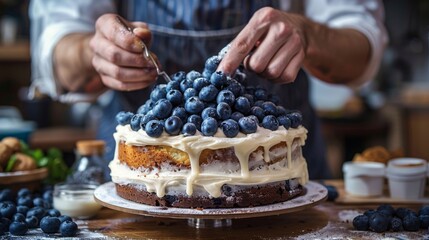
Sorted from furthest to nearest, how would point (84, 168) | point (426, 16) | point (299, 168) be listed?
point (426, 16) → point (84, 168) → point (299, 168)

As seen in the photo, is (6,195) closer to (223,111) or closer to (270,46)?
(223,111)

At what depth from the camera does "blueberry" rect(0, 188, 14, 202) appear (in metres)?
1.48

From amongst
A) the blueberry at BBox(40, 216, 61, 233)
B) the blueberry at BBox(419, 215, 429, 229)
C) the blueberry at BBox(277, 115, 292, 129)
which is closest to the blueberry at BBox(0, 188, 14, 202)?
the blueberry at BBox(40, 216, 61, 233)

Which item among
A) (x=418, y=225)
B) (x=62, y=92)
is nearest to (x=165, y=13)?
(x=62, y=92)

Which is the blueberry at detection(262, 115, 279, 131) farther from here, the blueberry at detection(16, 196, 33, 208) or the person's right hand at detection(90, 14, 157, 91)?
the blueberry at detection(16, 196, 33, 208)

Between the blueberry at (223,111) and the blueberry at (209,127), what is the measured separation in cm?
2

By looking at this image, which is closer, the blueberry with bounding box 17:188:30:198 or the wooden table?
the wooden table

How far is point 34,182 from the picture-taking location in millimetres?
1624

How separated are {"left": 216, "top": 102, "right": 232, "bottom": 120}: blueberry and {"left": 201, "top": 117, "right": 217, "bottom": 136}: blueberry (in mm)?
23

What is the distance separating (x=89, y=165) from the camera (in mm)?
1725

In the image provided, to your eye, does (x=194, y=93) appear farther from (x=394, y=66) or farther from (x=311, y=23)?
(x=394, y=66)

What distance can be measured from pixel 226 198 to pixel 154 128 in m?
0.19

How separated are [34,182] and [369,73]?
112cm

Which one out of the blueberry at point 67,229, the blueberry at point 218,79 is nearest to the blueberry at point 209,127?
the blueberry at point 218,79
